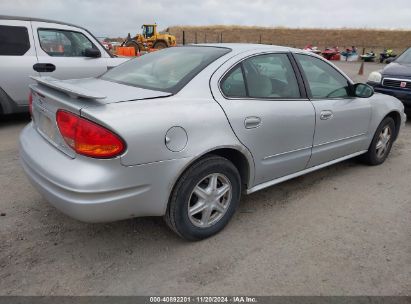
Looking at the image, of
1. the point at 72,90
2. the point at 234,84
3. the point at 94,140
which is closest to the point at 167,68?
the point at 234,84

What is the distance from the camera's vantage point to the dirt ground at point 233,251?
7.70 ft

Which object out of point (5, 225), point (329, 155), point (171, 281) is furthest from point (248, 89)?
point (5, 225)

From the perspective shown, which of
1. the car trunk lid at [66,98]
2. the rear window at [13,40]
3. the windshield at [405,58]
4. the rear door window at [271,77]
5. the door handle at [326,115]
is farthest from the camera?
the windshield at [405,58]

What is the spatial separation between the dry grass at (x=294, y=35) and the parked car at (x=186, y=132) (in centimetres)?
4598

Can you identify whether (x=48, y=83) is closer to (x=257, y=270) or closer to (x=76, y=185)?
(x=76, y=185)

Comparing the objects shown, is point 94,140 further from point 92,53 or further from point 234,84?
point 92,53

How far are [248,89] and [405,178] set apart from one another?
8.35 feet

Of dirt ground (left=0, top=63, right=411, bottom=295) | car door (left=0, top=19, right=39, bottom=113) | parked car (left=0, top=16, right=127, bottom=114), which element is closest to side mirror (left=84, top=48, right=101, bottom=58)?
parked car (left=0, top=16, right=127, bottom=114)

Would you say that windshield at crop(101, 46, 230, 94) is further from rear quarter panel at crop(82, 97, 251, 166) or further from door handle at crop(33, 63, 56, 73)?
door handle at crop(33, 63, 56, 73)

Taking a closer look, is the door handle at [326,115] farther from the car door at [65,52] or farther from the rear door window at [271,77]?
the car door at [65,52]

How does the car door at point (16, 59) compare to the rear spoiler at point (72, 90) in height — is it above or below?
below

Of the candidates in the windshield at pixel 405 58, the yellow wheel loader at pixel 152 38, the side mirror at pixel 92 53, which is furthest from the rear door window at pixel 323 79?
the yellow wheel loader at pixel 152 38

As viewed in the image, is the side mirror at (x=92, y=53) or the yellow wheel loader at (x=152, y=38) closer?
the side mirror at (x=92, y=53)

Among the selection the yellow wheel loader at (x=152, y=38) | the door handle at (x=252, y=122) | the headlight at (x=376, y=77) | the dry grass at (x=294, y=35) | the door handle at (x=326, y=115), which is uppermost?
the door handle at (x=252, y=122)
